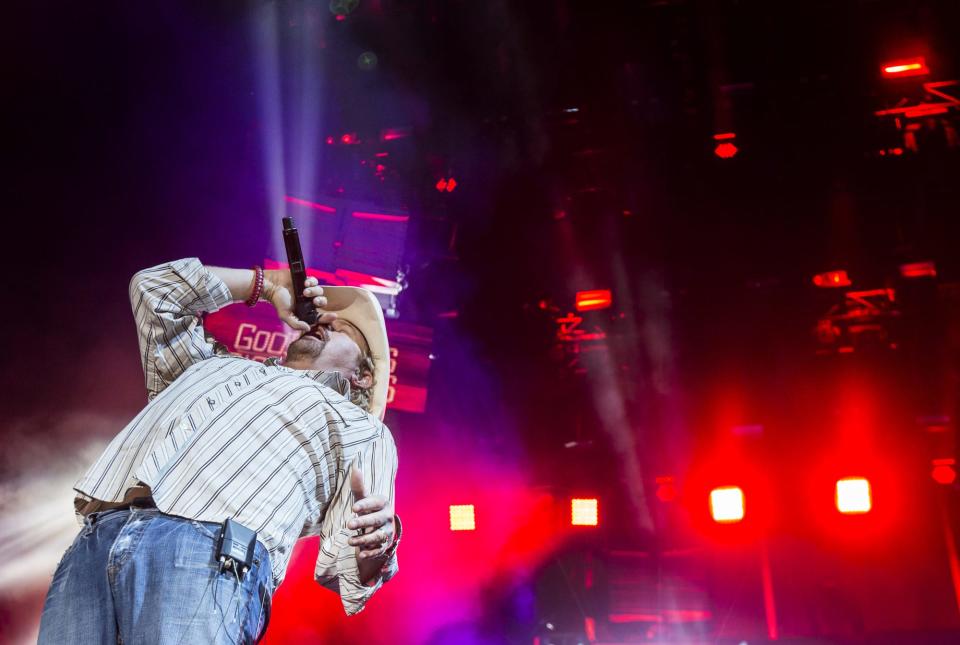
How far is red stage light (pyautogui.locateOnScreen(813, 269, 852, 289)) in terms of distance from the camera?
6223 millimetres

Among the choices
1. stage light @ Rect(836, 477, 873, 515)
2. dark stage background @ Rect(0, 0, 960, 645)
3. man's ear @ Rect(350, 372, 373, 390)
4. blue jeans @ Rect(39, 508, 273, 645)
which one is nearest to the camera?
blue jeans @ Rect(39, 508, 273, 645)

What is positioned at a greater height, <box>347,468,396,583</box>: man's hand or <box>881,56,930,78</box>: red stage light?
<box>881,56,930,78</box>: red stage light

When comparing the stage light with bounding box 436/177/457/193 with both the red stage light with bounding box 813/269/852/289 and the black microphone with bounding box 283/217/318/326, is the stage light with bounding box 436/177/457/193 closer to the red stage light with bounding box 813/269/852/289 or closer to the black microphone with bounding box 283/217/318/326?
the red stage light with bounding box 813/269/852/289

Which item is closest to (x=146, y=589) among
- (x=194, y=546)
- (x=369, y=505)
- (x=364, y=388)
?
(x=194, y=546)

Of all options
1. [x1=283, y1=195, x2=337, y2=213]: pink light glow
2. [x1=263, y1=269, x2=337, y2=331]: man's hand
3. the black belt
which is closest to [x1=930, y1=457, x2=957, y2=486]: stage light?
[x1=283, y1=195, x2=337, y2=213]: pink light glow

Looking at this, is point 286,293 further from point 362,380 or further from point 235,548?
point 235,548

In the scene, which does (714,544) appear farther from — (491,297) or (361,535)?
(361,535)

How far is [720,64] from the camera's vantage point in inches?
229

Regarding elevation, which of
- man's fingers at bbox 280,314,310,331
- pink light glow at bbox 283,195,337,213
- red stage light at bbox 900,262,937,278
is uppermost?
pink light glow at bbox 283,195,337,213

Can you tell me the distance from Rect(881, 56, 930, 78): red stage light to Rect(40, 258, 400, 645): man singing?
5130 millimetres

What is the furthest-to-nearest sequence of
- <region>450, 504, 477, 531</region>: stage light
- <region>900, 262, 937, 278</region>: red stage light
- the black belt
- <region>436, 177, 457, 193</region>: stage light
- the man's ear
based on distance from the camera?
<region>450, 504, 477, 531</region>: stage light
<region>436, 177, 457, 193</region>: stage light
<region>900, 262, 937, 278</region>: red stage light
the man's ear
the black belt

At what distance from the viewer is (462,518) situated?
725cm

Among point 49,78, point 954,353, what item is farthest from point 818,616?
point 49,78

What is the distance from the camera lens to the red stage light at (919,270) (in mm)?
6066
